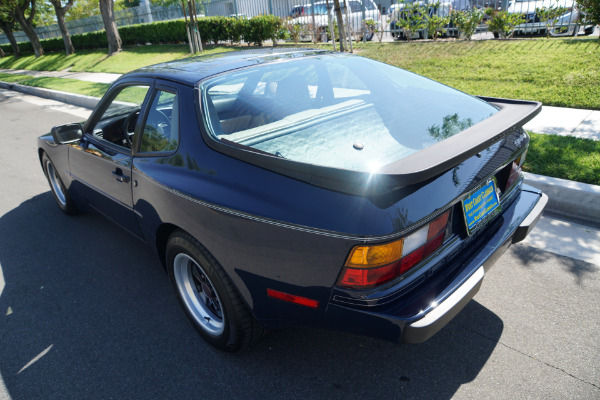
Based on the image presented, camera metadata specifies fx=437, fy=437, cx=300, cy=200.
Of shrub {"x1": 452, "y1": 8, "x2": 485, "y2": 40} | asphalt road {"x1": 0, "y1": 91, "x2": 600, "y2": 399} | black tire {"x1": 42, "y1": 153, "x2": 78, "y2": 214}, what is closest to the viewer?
asphalt road {"x1": 0, "y1": 91, "x2": 600, "y2": 399}

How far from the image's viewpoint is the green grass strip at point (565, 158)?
409 centimetres

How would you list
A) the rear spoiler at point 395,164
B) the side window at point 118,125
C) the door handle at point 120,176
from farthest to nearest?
the side window at point 118,125 → the door handle at point 120,176 → the rear spoiler at point 395,164

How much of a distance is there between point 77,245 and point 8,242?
75 cm

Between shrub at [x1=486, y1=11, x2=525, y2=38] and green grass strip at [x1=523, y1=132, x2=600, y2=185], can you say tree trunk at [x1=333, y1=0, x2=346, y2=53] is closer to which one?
shrub at [x1=486, y1=11, x2=525, y2=38]

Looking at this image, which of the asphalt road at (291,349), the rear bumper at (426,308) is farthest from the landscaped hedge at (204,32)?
the rear bumper at (426,308)

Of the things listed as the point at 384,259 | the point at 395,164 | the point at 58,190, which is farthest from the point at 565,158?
the point at 58,190

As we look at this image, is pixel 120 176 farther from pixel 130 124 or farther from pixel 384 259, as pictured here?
pixel 384 259

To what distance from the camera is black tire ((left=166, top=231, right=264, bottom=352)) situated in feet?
7.47

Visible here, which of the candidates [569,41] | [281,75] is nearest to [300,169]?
[281,75]

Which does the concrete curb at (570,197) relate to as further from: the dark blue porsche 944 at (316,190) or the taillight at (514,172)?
the taillight at (514,172)

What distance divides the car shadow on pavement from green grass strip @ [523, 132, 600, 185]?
6.99 ft

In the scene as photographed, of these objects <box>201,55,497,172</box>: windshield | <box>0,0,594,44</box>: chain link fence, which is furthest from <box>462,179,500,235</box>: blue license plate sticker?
<box>0,0,594,44</box>: chain link fence

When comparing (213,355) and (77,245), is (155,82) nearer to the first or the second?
(213,355)

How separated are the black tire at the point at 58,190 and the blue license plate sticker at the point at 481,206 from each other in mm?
3795
